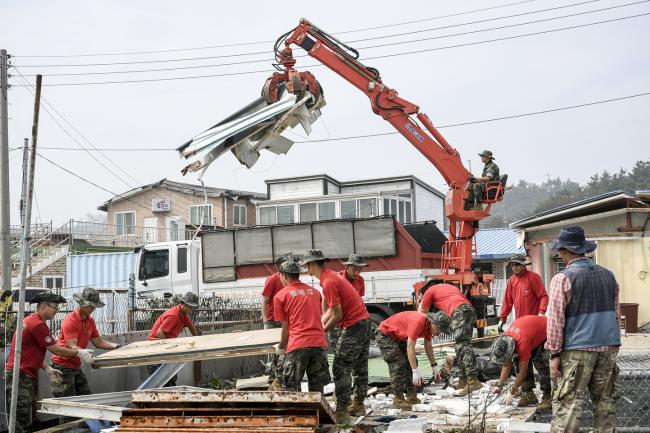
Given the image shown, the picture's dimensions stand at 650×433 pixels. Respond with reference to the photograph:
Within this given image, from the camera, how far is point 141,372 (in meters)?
9.55

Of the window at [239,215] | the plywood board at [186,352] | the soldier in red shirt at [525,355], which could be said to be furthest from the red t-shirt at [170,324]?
the window at [239,215]

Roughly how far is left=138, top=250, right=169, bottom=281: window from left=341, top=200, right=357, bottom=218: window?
7071 mm

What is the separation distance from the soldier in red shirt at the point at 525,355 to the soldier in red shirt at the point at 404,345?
34.2 inches

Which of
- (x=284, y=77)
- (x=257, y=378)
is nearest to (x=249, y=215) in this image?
(x=284, y=77)

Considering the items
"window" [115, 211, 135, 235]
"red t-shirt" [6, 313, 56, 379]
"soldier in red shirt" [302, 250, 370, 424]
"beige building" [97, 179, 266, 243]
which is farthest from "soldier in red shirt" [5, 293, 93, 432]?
"window" [115, 211, 135, 235]

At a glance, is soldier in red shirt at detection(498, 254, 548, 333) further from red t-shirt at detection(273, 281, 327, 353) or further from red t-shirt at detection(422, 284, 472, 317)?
red t-shirt at detection(273, 281, 327, 353)

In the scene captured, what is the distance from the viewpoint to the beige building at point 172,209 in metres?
34.5

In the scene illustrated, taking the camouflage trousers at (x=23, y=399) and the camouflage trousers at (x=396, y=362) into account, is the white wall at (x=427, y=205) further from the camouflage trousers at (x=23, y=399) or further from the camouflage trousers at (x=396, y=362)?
the camouflage trousers at (x=23, y=399)

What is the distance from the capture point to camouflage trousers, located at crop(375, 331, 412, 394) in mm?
8203

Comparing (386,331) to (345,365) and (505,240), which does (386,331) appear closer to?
(345,365)

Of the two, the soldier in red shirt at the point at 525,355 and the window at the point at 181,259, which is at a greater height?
the window at the point at 181,259

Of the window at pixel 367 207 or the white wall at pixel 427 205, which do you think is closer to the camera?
the window at pixel 367 207

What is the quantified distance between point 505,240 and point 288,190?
9841mm

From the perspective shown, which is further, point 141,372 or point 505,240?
point 505,240
